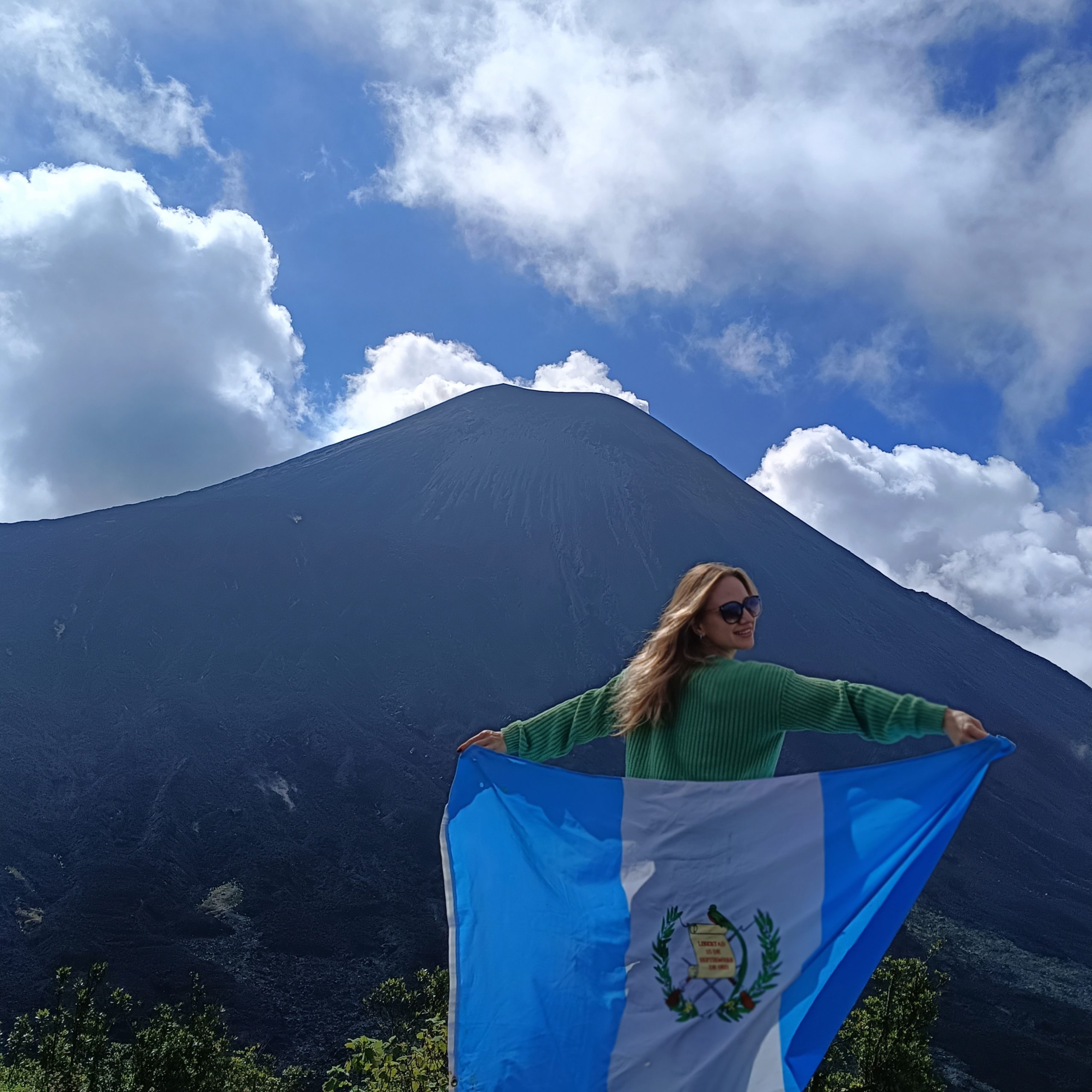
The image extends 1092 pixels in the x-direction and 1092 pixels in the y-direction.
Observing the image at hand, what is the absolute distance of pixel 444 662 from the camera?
71938 millimetres

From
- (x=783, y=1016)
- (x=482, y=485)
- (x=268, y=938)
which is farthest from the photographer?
(x=482, y=485)

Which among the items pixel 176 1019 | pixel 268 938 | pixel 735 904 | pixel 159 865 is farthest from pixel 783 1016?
pixel 159 865

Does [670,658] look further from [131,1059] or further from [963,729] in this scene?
[131,1059]

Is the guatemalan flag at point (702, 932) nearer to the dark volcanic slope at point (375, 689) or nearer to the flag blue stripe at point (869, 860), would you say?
the flag blue stripe at point (869, 860)

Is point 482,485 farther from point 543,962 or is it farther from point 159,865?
point 543,962

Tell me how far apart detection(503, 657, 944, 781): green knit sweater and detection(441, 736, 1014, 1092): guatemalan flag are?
0.07m

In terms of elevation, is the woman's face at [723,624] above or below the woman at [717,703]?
above

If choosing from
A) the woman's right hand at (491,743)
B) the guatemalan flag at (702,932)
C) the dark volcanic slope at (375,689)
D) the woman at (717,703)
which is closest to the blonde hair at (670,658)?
the woman at (717,703)

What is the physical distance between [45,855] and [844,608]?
67.2m

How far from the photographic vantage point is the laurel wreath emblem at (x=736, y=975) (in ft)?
8.05

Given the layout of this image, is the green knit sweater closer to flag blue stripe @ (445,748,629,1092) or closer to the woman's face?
the woman's face

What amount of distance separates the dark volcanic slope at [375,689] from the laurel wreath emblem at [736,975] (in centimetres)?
4514

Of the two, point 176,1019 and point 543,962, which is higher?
point 543,962

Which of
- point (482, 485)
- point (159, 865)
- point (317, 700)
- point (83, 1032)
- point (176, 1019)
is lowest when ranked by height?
point (176, 1019)
